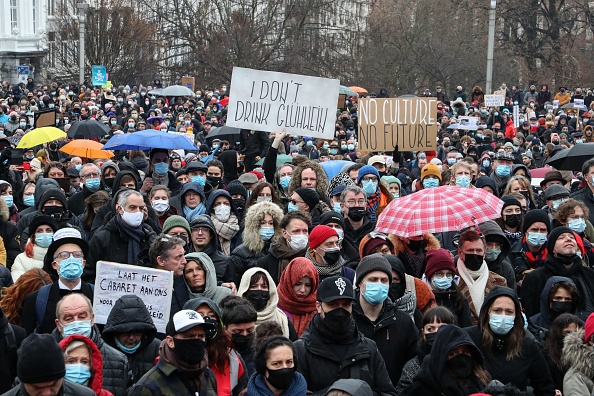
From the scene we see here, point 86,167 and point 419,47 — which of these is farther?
point 419,47

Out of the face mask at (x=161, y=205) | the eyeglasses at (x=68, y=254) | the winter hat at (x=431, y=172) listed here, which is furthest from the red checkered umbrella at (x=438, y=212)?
the winter hat at (x=431, y=172)

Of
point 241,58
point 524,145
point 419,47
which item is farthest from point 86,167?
point 241,58

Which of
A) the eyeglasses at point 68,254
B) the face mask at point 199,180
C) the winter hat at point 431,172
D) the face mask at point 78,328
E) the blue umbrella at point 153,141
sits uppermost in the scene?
the blue umbrella at point 153,141

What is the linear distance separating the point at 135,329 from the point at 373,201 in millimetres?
4760

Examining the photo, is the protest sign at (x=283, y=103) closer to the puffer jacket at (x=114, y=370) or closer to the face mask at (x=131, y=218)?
the face mask at (x=131, y=218)

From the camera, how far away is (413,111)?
15.4 metres

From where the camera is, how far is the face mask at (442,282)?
7.93 metres

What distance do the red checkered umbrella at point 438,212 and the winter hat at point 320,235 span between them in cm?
57

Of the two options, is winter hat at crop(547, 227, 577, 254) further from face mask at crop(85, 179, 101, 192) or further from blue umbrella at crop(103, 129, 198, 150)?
blue umbrella at crop(103, 129, 198, 150)

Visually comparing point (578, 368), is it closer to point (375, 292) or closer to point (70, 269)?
point (375, 292)

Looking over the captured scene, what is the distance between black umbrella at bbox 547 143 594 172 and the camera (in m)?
12.8

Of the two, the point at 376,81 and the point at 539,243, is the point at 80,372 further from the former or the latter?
the point at 376,81

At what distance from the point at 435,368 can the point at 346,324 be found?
0.54 metres

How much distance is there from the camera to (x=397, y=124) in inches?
597
